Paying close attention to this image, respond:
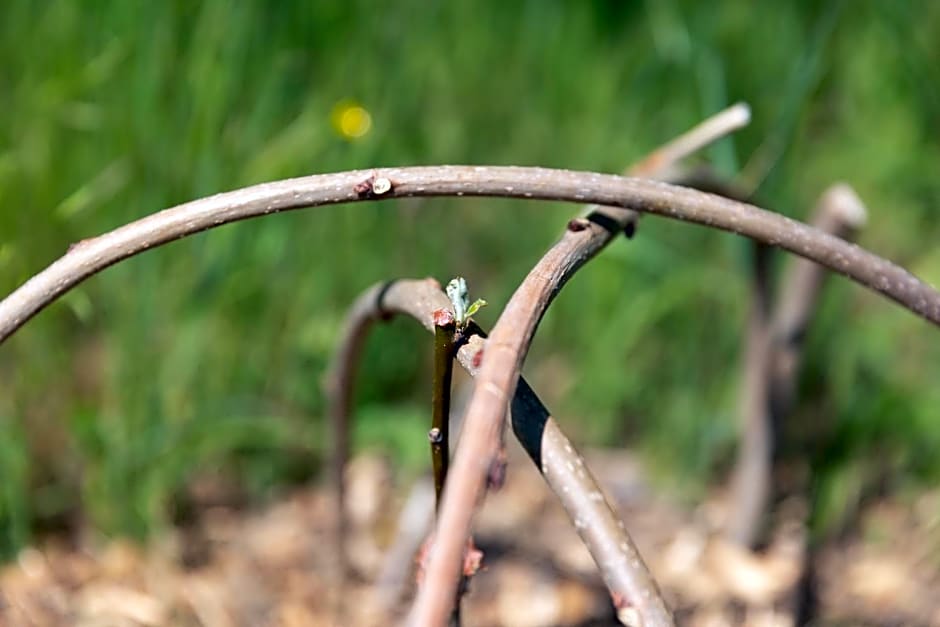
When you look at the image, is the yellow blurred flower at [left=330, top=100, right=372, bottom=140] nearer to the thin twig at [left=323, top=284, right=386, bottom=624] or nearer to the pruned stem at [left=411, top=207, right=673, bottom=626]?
the thin twig at [left=323, top=284, right=386, bottom=624]

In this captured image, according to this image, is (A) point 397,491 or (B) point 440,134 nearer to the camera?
(A) point 397,491

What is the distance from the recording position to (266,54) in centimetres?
142

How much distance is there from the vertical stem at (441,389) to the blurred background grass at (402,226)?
0.64 metres

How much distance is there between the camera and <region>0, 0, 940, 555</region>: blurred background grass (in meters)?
1.30

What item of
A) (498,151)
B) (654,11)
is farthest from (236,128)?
(654,11)

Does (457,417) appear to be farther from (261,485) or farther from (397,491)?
(261,485)

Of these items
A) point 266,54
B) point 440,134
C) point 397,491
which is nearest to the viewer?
point 266,54

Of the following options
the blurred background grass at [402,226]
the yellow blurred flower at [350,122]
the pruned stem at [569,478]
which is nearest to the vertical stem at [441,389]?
the pruned stem at [569,478]

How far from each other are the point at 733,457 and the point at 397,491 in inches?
19.9

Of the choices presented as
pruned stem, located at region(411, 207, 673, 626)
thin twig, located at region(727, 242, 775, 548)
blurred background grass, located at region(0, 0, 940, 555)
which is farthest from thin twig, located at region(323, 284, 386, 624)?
thin twig, located at region(727, 242, 775, 548)

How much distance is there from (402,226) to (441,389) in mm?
938

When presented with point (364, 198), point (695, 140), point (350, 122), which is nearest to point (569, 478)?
point (364, 198)

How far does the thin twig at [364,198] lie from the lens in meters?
0.64

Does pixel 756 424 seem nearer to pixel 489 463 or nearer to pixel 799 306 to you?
pixel 799 306
